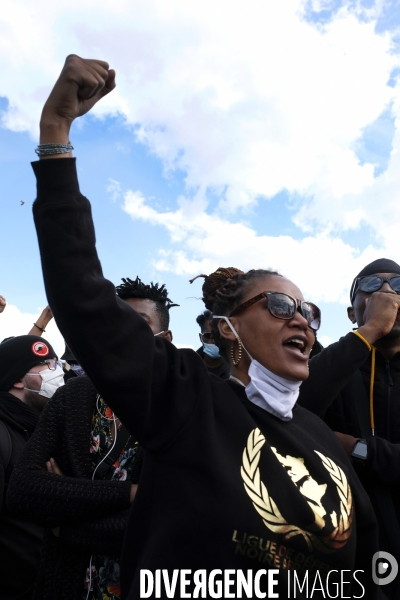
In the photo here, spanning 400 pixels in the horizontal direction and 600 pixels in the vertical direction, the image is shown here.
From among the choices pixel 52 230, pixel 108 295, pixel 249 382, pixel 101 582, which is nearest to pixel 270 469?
pixel 249 382

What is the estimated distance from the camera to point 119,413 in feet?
6.01

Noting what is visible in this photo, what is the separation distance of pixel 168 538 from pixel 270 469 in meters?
0.43

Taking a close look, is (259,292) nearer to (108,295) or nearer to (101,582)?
(108,295)

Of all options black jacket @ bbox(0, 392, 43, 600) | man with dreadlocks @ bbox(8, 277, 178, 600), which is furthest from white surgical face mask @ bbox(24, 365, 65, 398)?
man with dreadlocks @ bbox(8, 277, 178, 600)

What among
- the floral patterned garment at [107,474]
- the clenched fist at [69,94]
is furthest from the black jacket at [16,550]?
the clenched fist at [69,94]

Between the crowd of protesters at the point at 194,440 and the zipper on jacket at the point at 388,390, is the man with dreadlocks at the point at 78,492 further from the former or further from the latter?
the zipper on jacket at the point at 388,390

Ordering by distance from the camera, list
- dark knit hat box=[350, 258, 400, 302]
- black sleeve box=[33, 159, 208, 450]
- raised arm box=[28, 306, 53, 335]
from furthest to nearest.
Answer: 1. raised arm box=[28, 306, 53, 335]
2. dark knit hat box=[350, 258, 400, 302]
3. black sleeve box=[33, 159, 208, 450]

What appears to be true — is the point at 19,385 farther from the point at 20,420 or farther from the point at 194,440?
the point at 194,440

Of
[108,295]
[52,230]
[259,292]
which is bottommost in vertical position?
[108,295]

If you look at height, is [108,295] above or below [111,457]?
above

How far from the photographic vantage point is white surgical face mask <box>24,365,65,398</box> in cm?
471

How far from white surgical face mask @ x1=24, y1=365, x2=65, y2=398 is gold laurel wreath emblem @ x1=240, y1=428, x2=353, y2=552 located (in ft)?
9.85

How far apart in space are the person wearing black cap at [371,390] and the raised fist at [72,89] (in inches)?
77.5

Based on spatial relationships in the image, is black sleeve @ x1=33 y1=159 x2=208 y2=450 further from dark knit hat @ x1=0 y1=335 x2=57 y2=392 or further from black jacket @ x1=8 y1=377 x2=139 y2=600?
dark knit hat @ x1=0 y1=335 x2=57 y2=392
